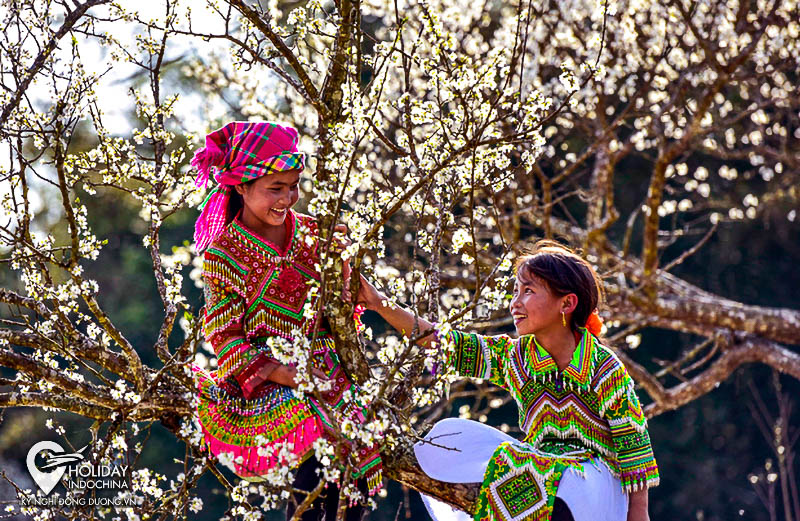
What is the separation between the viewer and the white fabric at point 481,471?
2.61 metres

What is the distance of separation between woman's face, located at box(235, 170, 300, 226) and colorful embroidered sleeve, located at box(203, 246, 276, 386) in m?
0.18

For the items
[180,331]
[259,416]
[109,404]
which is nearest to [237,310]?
[259,416]

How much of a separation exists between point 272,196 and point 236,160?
15 cm

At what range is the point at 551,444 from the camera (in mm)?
2797

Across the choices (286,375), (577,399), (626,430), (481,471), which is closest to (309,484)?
(286,375)

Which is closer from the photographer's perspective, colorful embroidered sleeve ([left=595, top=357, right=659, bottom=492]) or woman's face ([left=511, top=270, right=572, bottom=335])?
colorful embroidered sleeve ([left=595, top=357, right=659, bottom=492])

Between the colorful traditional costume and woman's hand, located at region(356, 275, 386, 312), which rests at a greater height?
woman's hand, located at region(356, 275, 386, 312)

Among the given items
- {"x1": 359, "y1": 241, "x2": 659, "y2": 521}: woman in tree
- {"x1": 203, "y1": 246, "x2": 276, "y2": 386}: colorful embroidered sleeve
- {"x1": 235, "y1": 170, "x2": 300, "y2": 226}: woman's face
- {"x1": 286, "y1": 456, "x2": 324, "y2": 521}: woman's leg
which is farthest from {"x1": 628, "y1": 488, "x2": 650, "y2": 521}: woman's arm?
{"x1": 235, "y1": 170, "x2": 300, "y2": 226}: woman's face

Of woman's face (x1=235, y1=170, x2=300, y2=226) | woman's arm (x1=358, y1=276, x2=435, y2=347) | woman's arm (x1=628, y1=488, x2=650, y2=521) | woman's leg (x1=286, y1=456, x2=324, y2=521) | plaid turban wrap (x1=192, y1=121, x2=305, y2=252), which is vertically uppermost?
plaid turban wrap (x1=192, y1=121, x2=305, y2=252)

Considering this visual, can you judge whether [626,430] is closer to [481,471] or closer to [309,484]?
[481,471]

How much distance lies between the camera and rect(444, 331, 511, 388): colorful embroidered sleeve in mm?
2943

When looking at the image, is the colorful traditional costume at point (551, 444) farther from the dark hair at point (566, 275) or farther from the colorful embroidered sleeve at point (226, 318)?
the colorful embroidered sleeve at point (226, 318)

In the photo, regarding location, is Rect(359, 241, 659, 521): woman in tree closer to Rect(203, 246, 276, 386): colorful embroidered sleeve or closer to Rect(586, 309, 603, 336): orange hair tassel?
Rect(586, 309, 603, 336): orange hair tassel

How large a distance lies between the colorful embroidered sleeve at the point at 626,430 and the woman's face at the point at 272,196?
3.56 feet
